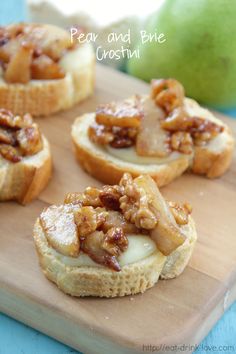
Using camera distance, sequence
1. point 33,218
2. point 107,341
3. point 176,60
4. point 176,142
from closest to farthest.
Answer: point 107,341
point 33,218
point 176,142
point 176,60

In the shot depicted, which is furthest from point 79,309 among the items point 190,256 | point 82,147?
point 82,147

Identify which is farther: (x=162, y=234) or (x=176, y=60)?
(x=176, y=60)

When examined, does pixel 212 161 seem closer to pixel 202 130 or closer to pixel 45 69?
pixel 202 130

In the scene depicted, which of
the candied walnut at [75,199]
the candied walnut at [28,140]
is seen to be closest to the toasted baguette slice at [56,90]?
the candied walnut at [28,140]

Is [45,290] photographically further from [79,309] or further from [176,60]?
[176,60]

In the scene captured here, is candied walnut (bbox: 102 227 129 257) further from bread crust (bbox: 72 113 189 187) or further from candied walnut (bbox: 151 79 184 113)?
candied walnut (bbox: 151 79 184 113)

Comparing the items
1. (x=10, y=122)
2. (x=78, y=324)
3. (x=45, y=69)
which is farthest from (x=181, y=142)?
(x=78, y=324)
